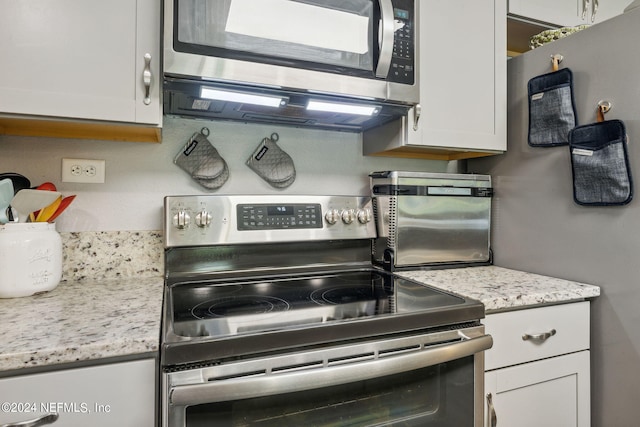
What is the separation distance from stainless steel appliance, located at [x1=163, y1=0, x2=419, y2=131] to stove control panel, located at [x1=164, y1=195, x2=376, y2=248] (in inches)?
12.5

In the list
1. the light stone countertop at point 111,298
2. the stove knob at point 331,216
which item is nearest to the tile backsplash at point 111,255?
the light stone countertop at point 111,298

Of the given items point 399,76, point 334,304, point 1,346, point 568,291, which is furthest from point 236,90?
point 568,291

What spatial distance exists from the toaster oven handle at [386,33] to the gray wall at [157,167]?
0.44 metres

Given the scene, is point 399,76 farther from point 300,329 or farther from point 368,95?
point 300,329

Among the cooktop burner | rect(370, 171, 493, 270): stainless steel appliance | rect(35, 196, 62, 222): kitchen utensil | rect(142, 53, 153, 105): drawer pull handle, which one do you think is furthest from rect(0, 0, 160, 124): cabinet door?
rect(370, 171, 493, 270): stainless steel appliance

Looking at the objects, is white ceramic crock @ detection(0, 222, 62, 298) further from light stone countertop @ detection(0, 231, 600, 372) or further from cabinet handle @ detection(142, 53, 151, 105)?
cabinet handle @ detection(142, 53, 151, 105)

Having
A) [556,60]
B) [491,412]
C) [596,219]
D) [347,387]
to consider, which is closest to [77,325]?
[347,387]

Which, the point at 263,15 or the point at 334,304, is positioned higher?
the point at 263,15

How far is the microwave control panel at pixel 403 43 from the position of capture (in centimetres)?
119

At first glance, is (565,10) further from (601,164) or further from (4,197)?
(4,197)

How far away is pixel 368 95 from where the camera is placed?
3.83 feet

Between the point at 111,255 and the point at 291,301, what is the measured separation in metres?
0.66

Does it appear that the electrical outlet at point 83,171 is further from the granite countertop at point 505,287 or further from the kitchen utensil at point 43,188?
the granite countertop at point 505,287

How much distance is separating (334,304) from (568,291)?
76 cm
